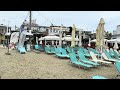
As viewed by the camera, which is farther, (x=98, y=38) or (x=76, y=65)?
(x=98, y=38)

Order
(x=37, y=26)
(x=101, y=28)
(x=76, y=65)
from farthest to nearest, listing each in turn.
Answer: (x=37, y=26) < (x=101, y=28) < (x=76, y=65)
